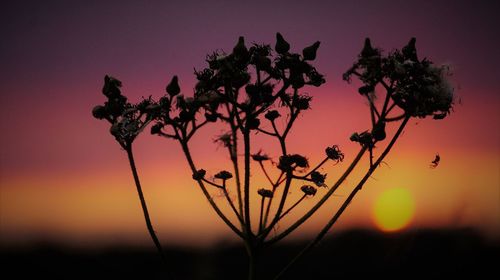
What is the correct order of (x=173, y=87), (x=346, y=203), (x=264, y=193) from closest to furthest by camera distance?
(x=346, y=203), (x=264, y=193), (x=173, y=87)

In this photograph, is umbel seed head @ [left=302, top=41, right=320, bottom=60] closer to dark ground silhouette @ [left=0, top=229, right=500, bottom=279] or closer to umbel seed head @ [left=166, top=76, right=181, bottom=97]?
umbel seed head @ [left=166, top=76, right=181, bottom=97]

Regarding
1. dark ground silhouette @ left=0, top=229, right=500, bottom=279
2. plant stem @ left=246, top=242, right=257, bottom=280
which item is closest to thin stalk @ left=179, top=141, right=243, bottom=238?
plant stem @ left=246, top=242, right=257, bottom=280

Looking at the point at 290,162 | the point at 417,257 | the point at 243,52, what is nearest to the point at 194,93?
the point at 243,52

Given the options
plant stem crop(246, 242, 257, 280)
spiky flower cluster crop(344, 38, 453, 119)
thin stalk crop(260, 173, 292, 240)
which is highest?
spiky flower cluster crop(344, 38, 453, 119)

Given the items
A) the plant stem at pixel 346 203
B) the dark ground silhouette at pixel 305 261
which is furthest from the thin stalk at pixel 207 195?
the dark ground silhouette at pixel 305 261

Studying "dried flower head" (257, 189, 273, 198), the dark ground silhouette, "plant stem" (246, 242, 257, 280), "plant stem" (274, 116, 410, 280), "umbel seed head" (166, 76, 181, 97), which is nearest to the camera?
"plant stem" (274, 116, 410, 280)

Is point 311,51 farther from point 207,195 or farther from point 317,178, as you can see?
point 207,195

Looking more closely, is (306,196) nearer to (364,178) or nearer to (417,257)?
(364,178)

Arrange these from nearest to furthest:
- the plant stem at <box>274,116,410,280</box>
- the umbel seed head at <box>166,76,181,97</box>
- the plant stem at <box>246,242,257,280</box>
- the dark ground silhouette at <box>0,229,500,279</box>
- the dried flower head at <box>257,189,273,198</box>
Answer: the plant stem at <box>274,116,410,280</box> < the plant stem at <box>246,242,257,280</box> < the dried flower head at <box>257,189,273,198</box> < the umbel seed head at <box>166,76,181,97</box> < the dark ground silhouette at <box>0,229,500,279</box>

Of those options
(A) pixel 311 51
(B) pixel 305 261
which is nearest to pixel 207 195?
(A) pixel 311 51
